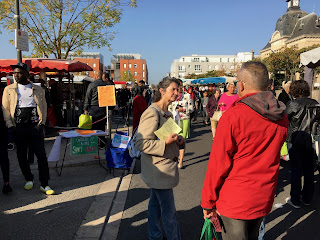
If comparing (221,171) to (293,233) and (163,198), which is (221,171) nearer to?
(163,198)

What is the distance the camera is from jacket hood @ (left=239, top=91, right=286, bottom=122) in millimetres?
1646

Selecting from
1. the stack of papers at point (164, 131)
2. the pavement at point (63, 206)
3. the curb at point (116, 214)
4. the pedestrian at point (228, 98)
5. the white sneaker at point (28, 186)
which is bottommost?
the curb at point (116, 214)

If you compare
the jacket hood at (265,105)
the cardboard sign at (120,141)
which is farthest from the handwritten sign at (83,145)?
the jacket hood at (265,105)

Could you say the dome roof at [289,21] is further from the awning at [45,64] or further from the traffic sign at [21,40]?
the traffic sign at [21,40]

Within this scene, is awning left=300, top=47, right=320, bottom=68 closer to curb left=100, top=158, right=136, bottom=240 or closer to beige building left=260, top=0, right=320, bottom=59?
curb left=100, top=158, right=136, bottom=240

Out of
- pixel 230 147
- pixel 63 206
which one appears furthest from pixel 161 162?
pixel 63 206

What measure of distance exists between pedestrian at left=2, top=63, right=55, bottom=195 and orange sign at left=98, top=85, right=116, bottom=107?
7.31ft

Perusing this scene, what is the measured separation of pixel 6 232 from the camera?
3209 mm

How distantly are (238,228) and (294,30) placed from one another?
97.2 metres

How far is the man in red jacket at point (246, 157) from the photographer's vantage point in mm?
1691

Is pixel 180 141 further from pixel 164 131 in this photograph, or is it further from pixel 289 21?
pixel 289 21

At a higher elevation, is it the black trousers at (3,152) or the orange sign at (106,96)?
the orange sign at (106,96)

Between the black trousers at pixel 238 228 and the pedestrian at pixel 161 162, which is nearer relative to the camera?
the black trousers at pixel 238 228

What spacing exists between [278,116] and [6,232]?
3.38 metres
